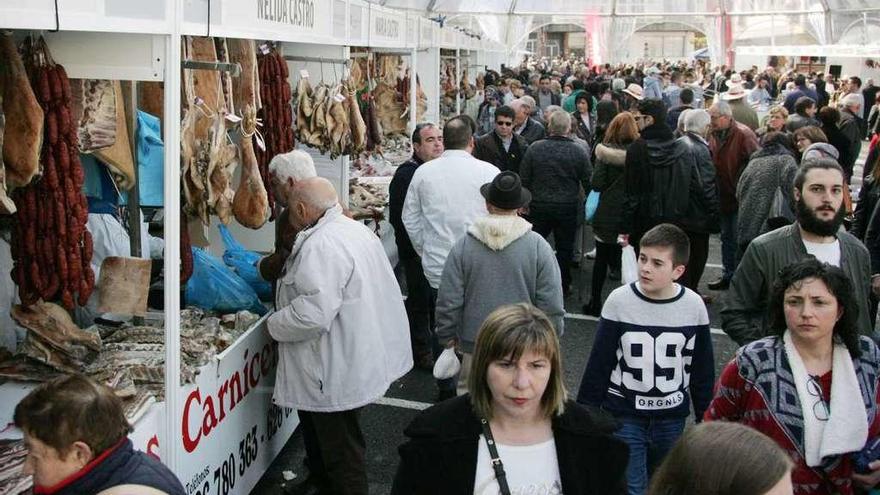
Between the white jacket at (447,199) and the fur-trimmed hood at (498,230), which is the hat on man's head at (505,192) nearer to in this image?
the fur-trimmed hood at (498,230)

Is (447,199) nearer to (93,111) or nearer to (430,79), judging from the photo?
(93,111)

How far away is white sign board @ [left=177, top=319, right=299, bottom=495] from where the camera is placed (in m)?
4.00

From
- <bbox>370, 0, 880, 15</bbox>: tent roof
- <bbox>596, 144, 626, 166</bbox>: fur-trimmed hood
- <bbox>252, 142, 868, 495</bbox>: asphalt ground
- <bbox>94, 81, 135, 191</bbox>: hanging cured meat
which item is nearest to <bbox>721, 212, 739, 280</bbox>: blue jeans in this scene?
<bbox>252, 142, 868, 495</bbox>: asphalt ground

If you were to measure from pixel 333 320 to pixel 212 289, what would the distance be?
3.39ft

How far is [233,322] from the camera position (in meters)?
4.77

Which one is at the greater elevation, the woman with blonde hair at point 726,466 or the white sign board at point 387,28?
the white sign board at point 387,28

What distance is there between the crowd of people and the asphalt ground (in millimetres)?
325

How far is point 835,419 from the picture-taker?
9.47 feet

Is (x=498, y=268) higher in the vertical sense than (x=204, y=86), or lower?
lower

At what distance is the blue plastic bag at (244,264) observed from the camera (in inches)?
213

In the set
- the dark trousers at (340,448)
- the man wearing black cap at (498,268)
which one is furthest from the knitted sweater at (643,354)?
the dark trousers at (340,448)

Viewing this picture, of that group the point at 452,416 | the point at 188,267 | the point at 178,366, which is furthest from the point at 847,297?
the point at 188,267

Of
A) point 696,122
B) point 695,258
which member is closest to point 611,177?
point 696,122

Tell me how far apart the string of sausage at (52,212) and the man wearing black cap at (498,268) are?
188cm
